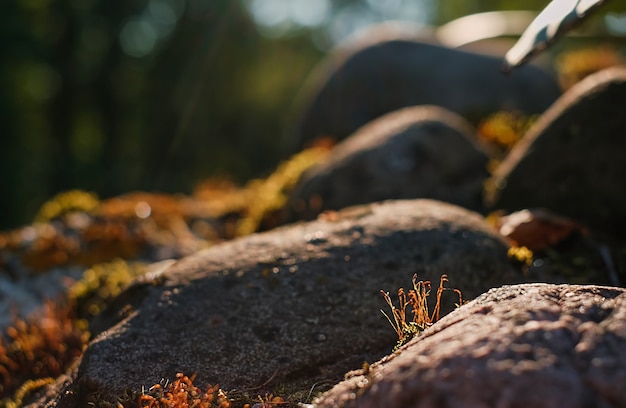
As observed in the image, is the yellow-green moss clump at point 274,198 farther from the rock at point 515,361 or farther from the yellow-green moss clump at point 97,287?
the rock at point 515,361

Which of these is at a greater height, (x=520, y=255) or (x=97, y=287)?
(x=97, y=287)

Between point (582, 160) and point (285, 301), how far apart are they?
323 centimetres

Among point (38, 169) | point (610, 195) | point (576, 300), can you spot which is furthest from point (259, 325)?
point (38, 169)

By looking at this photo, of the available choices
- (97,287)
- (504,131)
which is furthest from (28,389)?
(504,131)

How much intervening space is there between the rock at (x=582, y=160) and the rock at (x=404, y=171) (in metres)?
0.89

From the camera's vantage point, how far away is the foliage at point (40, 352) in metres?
5.27

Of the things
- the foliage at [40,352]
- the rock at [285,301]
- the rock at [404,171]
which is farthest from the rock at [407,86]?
the foliage at [40,352]

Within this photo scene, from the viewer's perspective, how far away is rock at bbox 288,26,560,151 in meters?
11.1

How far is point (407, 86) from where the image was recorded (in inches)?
465

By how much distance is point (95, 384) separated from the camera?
3.85m

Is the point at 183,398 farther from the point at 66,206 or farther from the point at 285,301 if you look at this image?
the point at 66,206

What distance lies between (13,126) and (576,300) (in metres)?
22.7

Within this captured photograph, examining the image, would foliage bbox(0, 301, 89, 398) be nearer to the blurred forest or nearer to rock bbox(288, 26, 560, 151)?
rock bbox(288, 26, 560, 151)

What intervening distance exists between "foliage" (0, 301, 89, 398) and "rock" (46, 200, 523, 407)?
63 centimetres
